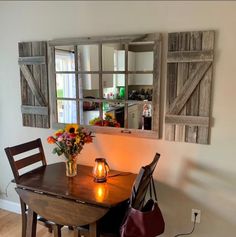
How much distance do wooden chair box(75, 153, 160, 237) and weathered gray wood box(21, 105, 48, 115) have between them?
1.24 m

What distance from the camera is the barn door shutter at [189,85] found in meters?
2.00

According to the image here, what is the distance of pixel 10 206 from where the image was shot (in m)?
3.05

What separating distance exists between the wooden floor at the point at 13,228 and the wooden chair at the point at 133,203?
2.63 ft

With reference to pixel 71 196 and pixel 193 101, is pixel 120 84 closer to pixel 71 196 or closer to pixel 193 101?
pixel 193 101

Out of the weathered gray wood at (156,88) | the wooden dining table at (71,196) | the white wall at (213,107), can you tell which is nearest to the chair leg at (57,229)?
the wooden dining table at (71,196)

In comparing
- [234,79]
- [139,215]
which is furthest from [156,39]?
[139,215]

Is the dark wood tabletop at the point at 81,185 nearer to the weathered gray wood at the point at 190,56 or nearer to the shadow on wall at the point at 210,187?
the shadow on wall at the point at 210,187

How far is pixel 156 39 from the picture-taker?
212 cm

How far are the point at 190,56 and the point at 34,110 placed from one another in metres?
1.63

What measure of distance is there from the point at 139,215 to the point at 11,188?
1.92 m

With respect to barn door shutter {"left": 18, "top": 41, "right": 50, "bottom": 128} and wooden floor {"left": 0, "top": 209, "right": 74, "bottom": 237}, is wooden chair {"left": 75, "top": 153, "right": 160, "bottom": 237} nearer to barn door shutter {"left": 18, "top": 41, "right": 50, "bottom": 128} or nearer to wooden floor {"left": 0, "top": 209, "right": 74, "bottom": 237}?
wooden floor {"left": 0, "top": 209, "right": 74, "bottom": 237}

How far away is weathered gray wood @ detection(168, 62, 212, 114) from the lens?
2.01 meters

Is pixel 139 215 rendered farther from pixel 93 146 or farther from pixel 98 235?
pixel 93 146

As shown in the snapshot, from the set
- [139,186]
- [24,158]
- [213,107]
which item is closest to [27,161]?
[24,158]
